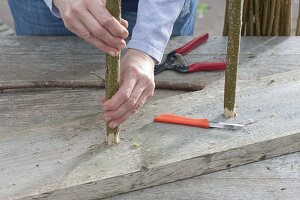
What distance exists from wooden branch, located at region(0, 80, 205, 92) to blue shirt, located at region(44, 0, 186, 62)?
124 mm

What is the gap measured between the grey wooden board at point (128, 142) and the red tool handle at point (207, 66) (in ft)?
0.41

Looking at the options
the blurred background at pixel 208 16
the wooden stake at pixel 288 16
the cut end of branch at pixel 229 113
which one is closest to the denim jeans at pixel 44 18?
the wooden stake at pixel 288 16

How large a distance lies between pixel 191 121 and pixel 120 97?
0.56 ft

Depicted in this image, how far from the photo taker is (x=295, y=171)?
1080mm

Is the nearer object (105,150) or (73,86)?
(105,150)

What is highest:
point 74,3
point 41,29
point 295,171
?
point 74,3

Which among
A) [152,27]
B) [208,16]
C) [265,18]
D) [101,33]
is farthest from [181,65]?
[208,16]

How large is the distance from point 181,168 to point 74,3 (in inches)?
14.7

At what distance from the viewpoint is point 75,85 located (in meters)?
1.32

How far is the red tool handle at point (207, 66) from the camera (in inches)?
55.1

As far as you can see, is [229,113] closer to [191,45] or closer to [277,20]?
[191,45]

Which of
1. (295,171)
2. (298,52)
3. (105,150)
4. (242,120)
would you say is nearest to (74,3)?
(105,150)

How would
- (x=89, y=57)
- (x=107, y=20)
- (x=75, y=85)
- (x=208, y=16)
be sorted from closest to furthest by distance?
(x=107, y=20) < (x=75, y=85) < (x=89, y=57) < (x=208, y=16)

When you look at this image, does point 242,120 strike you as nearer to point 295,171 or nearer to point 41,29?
point 295,171
